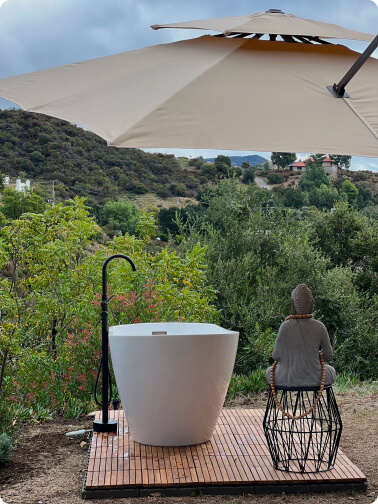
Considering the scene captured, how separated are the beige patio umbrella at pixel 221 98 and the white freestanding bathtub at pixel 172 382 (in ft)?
4.22

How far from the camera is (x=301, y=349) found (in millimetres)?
2975

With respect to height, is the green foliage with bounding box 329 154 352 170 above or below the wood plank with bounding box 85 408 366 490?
above

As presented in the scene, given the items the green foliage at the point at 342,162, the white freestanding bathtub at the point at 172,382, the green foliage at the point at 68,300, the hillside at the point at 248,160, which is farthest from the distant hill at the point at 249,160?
the white freestanding bathtub at the point at 172,382

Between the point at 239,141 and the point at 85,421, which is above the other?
the point at 239,141

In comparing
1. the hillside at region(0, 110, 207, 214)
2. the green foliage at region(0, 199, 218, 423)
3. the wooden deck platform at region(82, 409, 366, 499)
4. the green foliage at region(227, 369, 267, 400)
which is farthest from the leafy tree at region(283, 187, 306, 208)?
the wooden deck platform at region(82, 409, 366, 499)

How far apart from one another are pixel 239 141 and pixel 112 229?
57.8ft

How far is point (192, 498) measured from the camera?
2.80m

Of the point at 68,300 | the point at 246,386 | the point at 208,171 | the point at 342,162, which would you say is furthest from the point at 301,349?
the point at 342,162

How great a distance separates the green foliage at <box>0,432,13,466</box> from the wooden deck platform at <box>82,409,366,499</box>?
0.43 meters

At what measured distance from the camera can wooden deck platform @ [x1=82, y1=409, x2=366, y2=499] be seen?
284cm

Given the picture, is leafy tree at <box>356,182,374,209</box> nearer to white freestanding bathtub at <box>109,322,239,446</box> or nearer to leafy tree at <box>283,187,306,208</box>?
leafy tree at <box>283,187,306,208</box>

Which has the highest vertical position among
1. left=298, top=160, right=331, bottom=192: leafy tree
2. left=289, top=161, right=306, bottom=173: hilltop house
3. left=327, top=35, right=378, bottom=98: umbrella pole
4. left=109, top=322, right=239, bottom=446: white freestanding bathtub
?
left=289, top=161, right=306, bottom=173: hilltop house

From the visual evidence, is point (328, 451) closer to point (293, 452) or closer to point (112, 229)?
point (293, 452)

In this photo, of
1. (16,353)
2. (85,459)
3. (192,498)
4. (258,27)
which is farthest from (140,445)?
(16,353)
